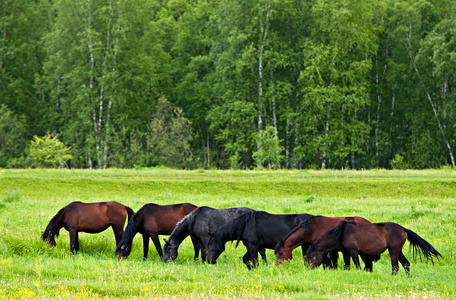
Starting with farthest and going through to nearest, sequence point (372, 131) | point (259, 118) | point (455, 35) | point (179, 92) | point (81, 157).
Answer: point (179, 92) → point (372, 131) → point (81, 157) → point (259, 118) → point (455, 35)

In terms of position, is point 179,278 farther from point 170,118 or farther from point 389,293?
point 170,118

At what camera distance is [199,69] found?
66750 millimetres

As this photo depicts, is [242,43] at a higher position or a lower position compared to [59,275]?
higher

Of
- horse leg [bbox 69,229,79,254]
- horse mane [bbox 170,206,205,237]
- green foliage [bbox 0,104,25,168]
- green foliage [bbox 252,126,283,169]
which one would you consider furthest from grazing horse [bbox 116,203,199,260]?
green foliage [bbox 0,104,25,168]

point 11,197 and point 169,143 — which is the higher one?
point 169,143

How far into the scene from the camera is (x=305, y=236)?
12750 mm

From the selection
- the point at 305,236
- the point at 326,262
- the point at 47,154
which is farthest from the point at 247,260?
the point at 47,154

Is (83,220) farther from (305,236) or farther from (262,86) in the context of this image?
(262,86)

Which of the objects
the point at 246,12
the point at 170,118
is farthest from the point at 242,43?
the point at 170,118

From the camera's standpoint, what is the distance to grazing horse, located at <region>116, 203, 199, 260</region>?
574 inches

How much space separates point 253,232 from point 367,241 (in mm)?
2742

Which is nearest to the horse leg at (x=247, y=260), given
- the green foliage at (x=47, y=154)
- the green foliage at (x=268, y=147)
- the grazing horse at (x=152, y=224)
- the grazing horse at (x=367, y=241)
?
the grazing horse at (x=367, y=241)

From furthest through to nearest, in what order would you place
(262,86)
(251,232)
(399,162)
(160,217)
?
(262,86) < (399,162) < (160,217) < (251,232)

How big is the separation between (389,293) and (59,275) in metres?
6.84
